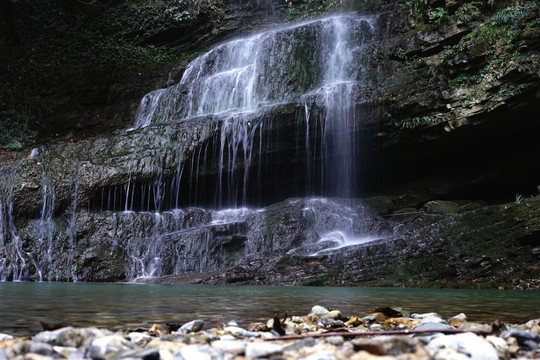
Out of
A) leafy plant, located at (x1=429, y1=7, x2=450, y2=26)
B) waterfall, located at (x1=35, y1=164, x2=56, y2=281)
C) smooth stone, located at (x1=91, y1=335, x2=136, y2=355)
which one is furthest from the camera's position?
leafy plant, located at (x1=429, y1=7, x2=450, y2=26)

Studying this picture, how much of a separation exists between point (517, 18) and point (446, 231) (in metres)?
5.73

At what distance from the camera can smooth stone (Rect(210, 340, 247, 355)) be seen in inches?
78.2

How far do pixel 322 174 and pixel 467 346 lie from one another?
36.3 ft

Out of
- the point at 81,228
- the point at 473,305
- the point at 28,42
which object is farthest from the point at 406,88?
the point at 28,42

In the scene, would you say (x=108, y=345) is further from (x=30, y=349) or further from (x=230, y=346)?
(x=230, y=346)

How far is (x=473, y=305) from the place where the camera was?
475 cm

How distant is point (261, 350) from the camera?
1.92 m

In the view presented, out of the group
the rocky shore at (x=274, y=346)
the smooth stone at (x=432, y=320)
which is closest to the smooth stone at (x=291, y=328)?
the rocky shore at (x=274, y=346)

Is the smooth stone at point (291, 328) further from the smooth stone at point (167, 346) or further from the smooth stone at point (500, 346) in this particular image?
the smooth stone at point (500, 346)

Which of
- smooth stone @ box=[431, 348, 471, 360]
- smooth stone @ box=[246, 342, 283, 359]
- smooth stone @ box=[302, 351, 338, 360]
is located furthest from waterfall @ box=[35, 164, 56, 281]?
smooth stone @ box=[431, 348, 471, 360]

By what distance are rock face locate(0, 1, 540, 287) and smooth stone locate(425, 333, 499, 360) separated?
6554 mm

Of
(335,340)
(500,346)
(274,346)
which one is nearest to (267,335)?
(335,340)

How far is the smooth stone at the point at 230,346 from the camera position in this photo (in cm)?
199

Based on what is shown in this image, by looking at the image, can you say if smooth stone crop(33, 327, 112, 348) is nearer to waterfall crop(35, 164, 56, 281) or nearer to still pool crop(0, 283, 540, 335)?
still pool crop(0, 283, 540, 335)
